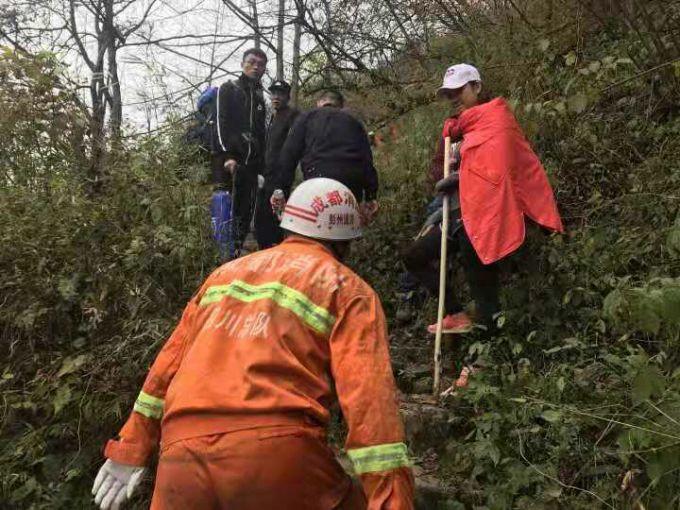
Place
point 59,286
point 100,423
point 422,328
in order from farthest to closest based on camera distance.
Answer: point 422,328 → point 59,286 → point 100,423

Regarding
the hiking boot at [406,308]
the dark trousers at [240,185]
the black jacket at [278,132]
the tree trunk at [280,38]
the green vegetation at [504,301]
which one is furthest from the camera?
the tree trunk at [280,38]

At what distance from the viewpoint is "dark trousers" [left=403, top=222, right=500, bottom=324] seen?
153 inches

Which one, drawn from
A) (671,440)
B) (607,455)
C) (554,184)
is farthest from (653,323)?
(554,184)

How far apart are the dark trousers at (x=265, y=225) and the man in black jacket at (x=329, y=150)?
70 cm

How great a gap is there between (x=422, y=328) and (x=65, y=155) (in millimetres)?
3009

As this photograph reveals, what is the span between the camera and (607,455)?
9.03 feet

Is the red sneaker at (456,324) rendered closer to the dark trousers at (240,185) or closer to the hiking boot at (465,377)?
the hiking boot at (465,377)

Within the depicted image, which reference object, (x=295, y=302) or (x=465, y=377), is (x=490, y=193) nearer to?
(x=465, y=377)

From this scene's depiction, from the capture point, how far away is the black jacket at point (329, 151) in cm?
460

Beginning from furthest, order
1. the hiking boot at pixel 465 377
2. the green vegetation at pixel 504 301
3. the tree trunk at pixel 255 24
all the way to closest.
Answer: the tree trunk at pixel 255 24 → the hiking boot at pixel 465 377 → the green vegetation at pixel 504 301

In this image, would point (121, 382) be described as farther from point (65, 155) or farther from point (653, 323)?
point (653, 323)

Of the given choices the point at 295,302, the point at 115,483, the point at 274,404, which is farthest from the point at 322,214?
the point at 115,483

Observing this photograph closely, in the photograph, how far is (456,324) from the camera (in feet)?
13.7

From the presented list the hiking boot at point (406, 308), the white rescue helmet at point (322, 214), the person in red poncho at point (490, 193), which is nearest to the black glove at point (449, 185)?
the person in red poncho at point (490, 193)
